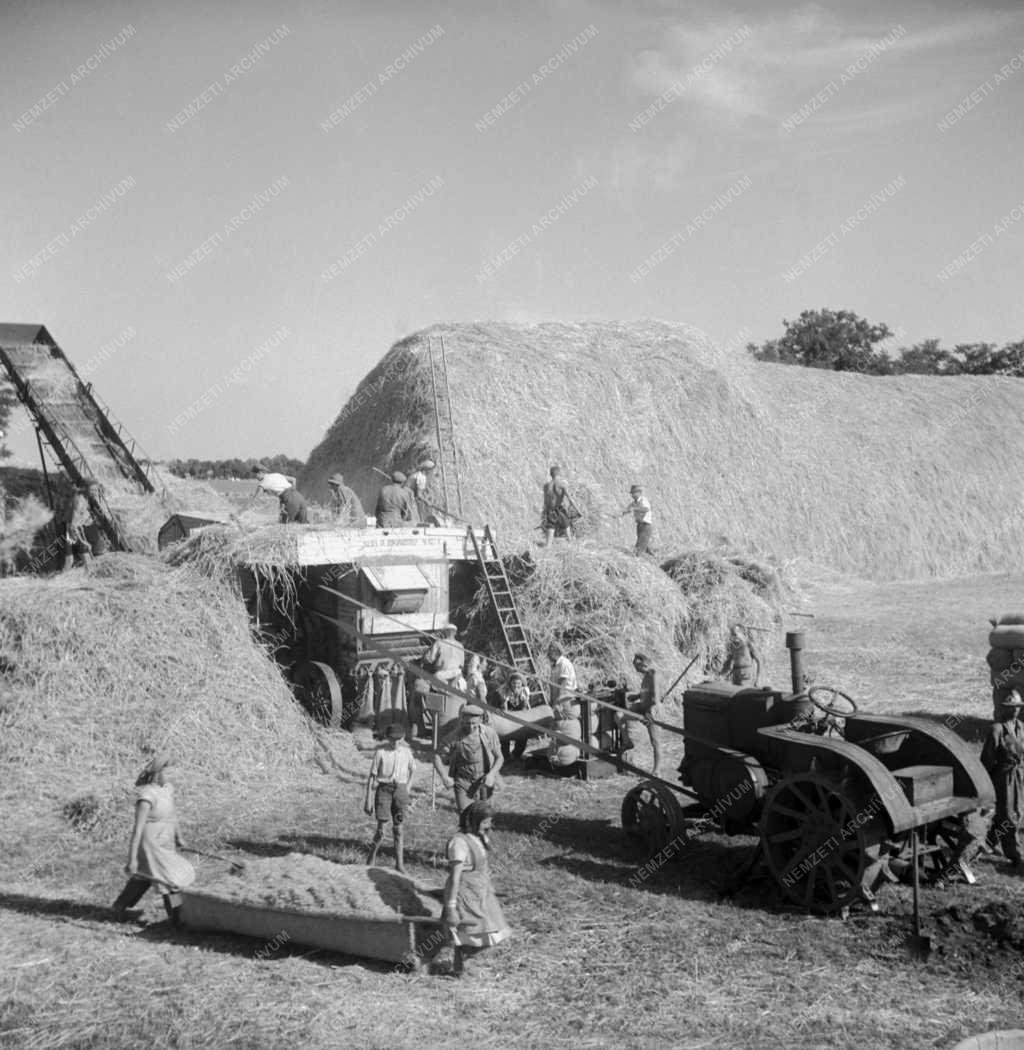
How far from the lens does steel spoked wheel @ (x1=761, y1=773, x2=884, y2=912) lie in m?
7.35

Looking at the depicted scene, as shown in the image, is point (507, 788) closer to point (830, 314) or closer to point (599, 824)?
point (599, 824)

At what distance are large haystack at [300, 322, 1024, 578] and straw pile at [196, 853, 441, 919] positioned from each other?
1144 cm

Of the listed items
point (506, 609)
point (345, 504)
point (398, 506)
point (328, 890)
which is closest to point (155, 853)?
point (328, 890)

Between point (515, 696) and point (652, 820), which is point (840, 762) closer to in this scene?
point (652, 820)

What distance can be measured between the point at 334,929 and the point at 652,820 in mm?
3007

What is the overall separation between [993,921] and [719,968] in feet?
6.37

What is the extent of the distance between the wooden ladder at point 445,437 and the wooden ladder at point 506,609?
5073 mm

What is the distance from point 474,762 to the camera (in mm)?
9273

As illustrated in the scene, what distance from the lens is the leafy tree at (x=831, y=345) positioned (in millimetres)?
50062

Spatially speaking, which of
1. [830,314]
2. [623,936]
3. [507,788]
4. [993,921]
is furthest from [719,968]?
[830,314]

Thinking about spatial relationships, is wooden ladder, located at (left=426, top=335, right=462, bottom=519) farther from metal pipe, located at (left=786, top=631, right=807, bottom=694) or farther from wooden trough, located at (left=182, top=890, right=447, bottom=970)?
wooden trough, located at (left=182, top=890, right=447, bottom=970)

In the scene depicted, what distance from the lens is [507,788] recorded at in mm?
11266

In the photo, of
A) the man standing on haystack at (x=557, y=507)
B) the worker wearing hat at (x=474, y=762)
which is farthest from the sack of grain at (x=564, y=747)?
the man standing on haystack at (x=557, y=507)

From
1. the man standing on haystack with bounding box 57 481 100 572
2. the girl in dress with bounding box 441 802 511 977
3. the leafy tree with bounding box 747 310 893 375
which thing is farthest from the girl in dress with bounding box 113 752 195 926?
the leafy tree with bounding box 747 310 893 375
